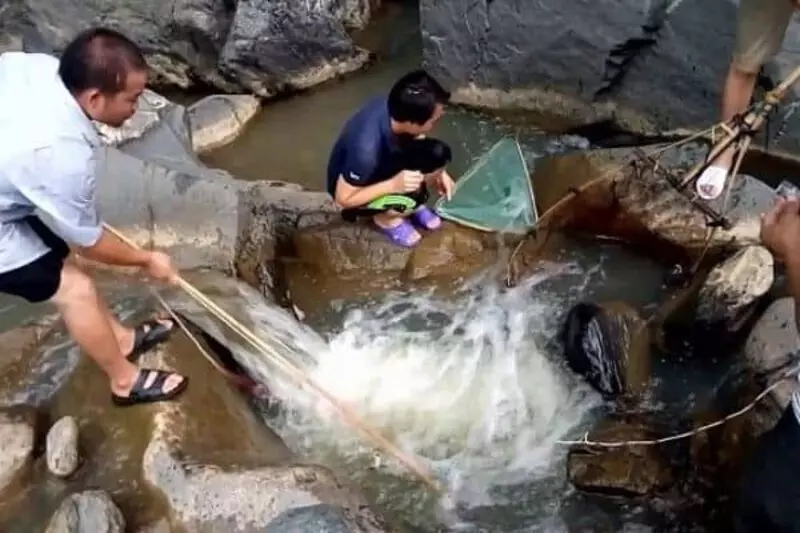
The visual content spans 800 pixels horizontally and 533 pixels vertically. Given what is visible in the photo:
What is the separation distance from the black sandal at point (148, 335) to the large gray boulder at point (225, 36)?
3.48 meters

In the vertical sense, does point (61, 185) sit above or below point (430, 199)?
above

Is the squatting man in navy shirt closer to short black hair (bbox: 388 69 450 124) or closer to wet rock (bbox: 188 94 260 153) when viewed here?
short black hair (bbox: 388 69 450 124)

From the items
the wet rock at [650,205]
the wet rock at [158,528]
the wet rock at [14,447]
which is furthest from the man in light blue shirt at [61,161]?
the wet rock at [650,205]

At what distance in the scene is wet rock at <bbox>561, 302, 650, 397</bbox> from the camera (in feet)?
15.9

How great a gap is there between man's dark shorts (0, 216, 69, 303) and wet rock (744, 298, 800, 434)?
115 inches

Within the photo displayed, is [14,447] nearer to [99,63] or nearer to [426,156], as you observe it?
[99,63]

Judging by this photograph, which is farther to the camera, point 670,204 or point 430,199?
point 430,199

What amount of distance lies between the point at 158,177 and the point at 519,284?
2.04 m

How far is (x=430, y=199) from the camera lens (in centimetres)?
590

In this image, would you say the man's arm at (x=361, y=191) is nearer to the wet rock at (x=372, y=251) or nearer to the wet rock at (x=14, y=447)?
the wet rock at (x=372, y=251)

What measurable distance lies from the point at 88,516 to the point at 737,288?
3123mm

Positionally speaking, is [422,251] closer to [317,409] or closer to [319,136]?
[317,409]

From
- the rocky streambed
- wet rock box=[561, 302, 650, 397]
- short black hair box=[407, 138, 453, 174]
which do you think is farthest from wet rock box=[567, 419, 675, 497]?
short black hair box=[407, 138, 453, 174]

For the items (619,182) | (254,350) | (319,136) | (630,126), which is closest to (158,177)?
(254,350)
